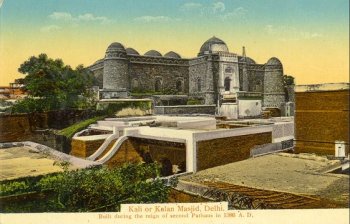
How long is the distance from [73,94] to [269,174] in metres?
14.4

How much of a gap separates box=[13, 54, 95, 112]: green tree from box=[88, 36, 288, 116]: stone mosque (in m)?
3.22

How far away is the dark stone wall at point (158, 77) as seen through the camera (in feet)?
84.8

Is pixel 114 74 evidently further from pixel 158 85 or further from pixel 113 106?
pixel 113 106

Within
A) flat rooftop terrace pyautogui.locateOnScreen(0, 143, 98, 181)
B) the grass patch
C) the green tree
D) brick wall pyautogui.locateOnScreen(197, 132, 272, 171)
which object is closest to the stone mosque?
the green tree

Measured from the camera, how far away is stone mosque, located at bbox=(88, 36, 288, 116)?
80.1ft

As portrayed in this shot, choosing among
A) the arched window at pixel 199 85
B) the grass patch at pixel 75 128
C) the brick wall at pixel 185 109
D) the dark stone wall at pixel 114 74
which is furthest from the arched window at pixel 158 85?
the grass patch at pixel 75 128

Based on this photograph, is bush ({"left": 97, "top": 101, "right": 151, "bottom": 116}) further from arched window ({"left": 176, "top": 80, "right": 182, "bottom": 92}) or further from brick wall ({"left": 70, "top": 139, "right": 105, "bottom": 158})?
arched window ({"left": 176, "top": 80, "right": 182, "bottom": 92})

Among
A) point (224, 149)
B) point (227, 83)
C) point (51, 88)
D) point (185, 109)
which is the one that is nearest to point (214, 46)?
point (227, 83)

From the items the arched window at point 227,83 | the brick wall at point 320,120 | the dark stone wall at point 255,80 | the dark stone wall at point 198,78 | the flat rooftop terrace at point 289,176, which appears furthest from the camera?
the dark stone wall at point 255,80

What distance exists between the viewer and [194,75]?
91.6 ft

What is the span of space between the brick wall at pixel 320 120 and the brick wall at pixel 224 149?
1.62 meters

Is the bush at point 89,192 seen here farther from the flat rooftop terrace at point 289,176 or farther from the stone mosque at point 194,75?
the stone mosque at point 194,75

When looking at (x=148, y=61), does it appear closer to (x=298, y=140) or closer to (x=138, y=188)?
(x=298, y=140)

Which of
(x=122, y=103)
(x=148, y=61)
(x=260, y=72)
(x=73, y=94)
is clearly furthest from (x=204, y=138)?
(x=260, y=72)
